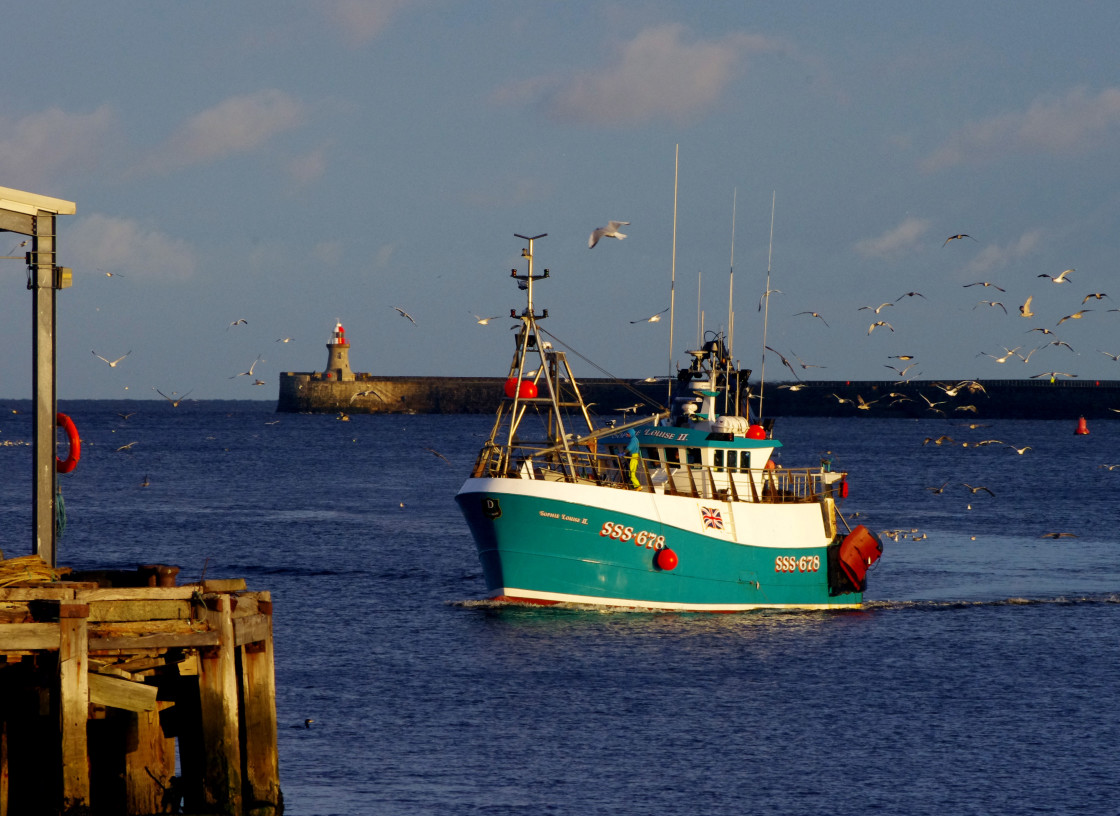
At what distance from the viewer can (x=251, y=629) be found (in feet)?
53.1

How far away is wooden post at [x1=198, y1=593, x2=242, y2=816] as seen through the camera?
1552 cm

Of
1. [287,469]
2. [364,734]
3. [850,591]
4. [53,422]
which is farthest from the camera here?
[287,469]

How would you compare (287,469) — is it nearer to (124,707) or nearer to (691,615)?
(691,615)

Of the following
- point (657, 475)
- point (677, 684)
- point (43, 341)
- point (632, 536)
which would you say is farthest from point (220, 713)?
point (657, 475)

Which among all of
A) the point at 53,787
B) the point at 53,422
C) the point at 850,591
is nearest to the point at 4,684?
the point at 53,787

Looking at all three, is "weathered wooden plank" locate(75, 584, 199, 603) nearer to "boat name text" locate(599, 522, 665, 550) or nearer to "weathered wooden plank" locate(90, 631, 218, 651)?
Answer: "weathered wooden plank" locate(90, 631, 218, 651)

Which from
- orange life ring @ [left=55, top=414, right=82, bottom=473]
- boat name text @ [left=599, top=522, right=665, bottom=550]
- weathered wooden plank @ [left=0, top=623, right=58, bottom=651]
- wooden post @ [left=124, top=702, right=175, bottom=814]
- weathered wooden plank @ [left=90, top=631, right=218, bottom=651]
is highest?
orange life ring @ [left=55, top=414, right=82, bottom=473]

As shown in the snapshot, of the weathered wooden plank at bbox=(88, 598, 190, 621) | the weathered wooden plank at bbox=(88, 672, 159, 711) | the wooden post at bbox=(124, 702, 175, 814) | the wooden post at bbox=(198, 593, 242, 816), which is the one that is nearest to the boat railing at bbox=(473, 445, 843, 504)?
the wooden post at bbox=(124, 702, 175, 814)

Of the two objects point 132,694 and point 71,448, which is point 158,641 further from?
point 71,448

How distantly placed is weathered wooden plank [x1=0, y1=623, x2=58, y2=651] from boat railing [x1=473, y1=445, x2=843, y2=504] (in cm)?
1923

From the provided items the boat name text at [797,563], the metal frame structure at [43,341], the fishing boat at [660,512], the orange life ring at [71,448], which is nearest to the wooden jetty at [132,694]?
the metal frame structure at [43,341]

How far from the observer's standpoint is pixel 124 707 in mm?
15094

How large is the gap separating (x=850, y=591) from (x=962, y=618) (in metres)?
3.33

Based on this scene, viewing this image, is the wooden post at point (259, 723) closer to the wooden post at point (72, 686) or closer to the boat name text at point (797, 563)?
the wooden post at point (72, 686)
